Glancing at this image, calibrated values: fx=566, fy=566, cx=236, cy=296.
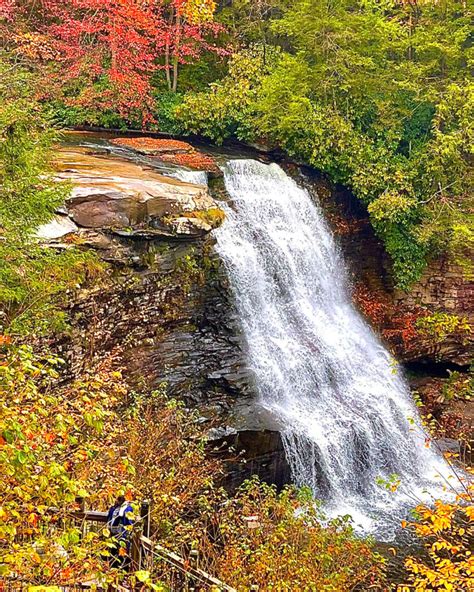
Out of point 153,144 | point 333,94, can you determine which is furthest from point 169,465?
point 333,94

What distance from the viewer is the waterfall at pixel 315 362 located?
32.8 ft

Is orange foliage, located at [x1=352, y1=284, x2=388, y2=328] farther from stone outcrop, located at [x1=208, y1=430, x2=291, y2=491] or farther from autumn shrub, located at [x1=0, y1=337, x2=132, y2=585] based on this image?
autumn shrub, located at [x1=0, y1=337, x2=132, y2=585]

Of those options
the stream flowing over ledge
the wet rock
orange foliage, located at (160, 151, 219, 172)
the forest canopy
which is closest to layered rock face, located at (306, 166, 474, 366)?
the forest canopy

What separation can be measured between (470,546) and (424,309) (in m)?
6.90

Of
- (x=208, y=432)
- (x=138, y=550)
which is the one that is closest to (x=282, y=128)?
(x=208, y=432)

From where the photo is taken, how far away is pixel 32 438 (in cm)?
389

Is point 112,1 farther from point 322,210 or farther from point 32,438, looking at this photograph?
point 32,438

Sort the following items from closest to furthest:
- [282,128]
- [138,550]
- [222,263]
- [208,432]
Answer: [138,550] < [208,432] < [222,263] < [282,128]

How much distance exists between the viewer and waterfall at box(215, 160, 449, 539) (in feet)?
32.8

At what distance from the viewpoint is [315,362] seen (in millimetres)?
11461

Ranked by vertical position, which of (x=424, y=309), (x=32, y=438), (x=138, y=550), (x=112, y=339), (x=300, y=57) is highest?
(x=300, y=57)

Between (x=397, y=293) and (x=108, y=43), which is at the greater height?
(x=108, y=43)

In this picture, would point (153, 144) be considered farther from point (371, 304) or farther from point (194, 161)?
point (371, 304)

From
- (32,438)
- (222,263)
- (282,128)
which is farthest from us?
(282,128)
